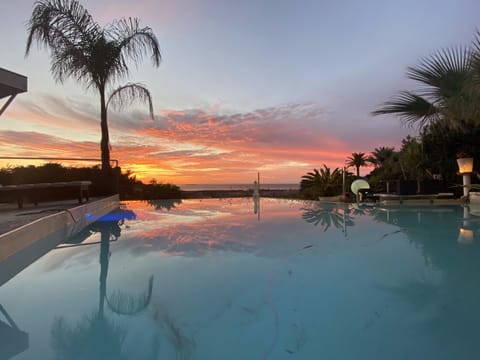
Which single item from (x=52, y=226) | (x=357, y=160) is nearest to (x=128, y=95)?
(x=52, y=226)

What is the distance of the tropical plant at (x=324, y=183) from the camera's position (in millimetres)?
13742

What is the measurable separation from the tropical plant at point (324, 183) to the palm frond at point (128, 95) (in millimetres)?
8436

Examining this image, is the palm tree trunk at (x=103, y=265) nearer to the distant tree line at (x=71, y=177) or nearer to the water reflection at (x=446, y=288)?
the water reflection at (x=446, y=288)

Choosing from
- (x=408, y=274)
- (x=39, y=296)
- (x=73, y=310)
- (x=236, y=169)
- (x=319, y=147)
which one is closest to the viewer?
(x=73, y=310)

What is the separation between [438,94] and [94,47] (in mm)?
9092

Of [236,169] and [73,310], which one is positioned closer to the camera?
[73,310]

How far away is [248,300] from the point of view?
2.28 m

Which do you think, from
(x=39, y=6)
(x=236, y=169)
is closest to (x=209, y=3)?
(x=39, y=6)

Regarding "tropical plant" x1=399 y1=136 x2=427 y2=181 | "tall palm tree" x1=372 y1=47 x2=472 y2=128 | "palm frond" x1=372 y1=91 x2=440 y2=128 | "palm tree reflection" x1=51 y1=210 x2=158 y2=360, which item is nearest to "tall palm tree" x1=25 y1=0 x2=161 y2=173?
"palm frond" x1=372 y1=91 x2=440 y2=128

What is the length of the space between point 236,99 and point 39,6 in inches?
251

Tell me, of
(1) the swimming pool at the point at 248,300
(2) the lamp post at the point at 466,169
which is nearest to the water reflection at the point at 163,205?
(1) the swimming pool at the point at 248,300

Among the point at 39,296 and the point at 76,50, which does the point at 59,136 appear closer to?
the point at 76,50

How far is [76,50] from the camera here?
8477 millimetres

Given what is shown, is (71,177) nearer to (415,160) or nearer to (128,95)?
(128,95)
